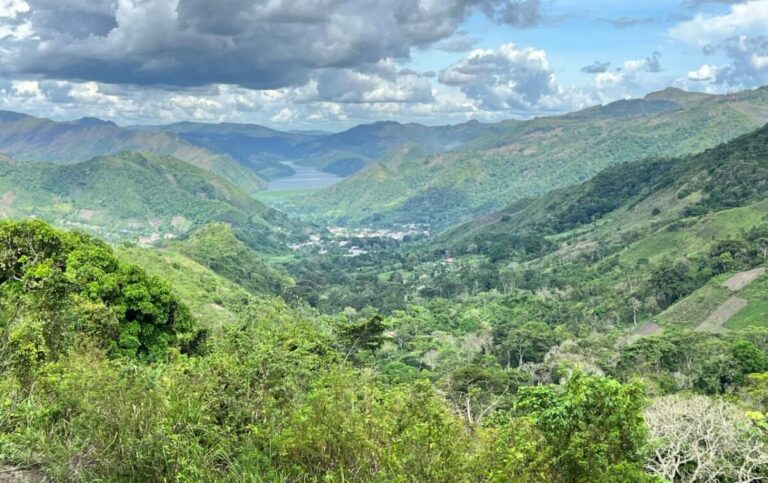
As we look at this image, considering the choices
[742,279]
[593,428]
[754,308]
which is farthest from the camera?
[742,279]

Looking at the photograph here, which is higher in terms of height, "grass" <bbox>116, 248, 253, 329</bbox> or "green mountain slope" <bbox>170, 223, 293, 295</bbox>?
"grass" <bbox>116, 248, 253, 329</bbox>

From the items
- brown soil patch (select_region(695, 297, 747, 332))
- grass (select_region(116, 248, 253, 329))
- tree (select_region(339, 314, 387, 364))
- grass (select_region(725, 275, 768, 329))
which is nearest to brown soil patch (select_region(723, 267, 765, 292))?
grass (select_region(725, 275, 768, 329))

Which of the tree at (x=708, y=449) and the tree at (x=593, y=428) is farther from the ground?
the tree at (x=593, y=428)

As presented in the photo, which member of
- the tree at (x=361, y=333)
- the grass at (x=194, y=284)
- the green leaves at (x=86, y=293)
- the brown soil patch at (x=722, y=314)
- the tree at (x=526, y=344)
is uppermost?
the green leaves at (x=86, y=293)

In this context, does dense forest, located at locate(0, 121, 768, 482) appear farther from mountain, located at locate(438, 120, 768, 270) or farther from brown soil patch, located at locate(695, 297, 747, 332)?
mountain, located at locate(438, 120, 768, 270)

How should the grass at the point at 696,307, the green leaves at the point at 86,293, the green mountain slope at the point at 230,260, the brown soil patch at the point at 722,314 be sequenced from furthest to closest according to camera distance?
1. the green mountain slope at the point at 230,260
2. the grass at the point at 696,307
3. the brown soil patch at the point at 722,314
4. the green leaves at the point at 86,293

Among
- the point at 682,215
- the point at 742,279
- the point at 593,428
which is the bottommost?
the point at 742,279

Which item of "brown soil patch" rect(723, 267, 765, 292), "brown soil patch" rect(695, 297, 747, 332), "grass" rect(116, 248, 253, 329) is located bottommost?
"brown soil patch" rect(695, 297, 747, 332)

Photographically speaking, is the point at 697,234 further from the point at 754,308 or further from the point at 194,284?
the point at 194,284

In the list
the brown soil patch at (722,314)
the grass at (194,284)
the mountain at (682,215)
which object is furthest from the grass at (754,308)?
the grass at (194,284)

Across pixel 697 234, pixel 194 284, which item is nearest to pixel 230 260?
pixel 194 284

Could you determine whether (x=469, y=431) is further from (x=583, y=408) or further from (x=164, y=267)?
(x=164, y=267)

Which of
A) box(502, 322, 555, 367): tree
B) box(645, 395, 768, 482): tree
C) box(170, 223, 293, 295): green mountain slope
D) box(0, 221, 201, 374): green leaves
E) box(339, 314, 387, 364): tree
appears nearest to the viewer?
box(645, 395, 768, 482): tree

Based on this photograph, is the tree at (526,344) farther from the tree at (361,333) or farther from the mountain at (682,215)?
the mountain at (682,215)
